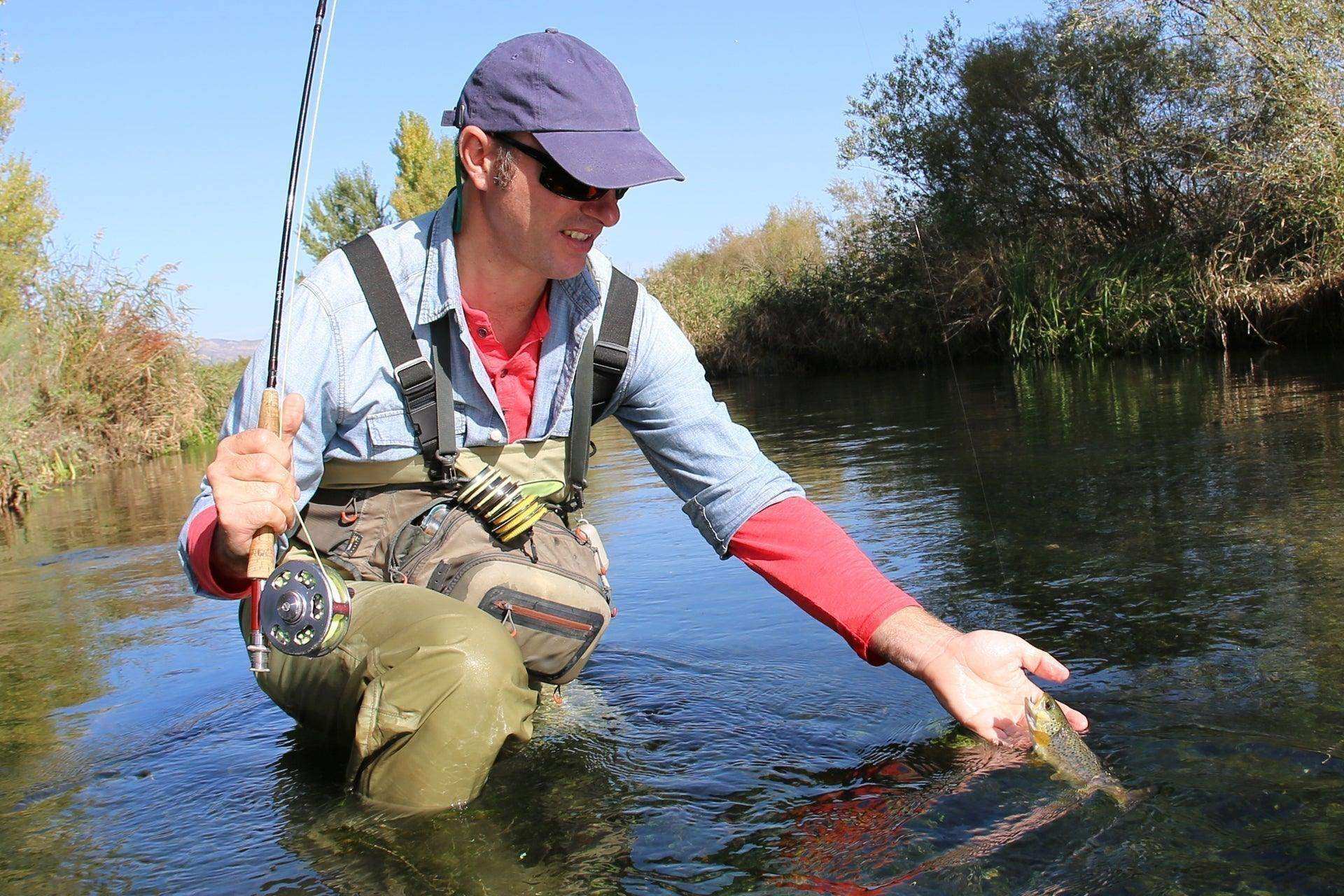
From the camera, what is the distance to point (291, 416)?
248 cm

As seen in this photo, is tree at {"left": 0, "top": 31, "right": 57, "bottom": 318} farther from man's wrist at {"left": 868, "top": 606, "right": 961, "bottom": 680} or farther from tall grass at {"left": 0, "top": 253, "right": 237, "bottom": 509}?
man's wrist at {"left": 868, "top": 606, "right": 961, "bottom": 680}

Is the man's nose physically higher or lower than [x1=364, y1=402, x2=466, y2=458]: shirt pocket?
higher

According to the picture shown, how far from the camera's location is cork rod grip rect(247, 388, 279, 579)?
2.34m

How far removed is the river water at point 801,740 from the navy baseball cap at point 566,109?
5.03 feet

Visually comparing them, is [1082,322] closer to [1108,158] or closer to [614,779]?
[1108,158]

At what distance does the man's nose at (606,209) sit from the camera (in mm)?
2842

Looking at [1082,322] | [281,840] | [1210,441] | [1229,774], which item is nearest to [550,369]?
[281,840]

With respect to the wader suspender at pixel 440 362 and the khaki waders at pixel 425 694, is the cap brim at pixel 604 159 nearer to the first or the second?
the wader suspender at pixel 440 362

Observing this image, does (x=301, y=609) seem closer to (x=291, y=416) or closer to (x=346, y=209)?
(x=291, y=416)

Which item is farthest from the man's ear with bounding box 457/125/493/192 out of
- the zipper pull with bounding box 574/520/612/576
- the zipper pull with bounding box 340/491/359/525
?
the zipper pull with bounding box 574/520/612/576

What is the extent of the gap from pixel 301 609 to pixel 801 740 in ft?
4.72

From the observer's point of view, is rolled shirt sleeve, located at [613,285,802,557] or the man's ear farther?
rolled shirt sleeve, located at [613,285,802,557]

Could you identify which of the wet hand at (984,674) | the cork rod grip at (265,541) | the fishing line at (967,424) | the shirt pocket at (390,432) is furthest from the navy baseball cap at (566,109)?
the fishing line at (967,424)

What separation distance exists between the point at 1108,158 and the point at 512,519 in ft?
72.2
